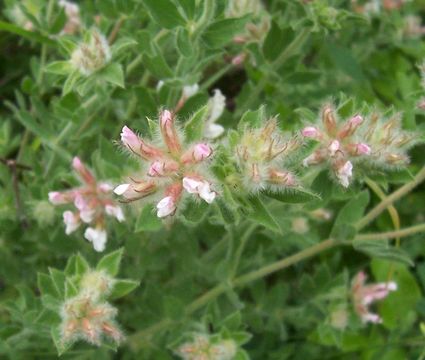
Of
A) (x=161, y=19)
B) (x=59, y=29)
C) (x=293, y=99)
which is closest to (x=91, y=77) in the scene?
(x=161, y=19)

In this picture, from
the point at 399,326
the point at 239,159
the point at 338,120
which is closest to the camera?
the point at 239,159

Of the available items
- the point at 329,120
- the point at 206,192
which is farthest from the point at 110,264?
the point at 329,120

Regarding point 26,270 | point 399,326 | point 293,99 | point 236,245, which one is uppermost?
point 293,99

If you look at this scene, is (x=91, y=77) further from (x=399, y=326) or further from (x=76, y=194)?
(x=399, y=326)

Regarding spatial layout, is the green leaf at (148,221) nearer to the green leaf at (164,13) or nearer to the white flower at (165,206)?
the white flower at (165,206)

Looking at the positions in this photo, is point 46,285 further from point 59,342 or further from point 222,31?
point 222,31

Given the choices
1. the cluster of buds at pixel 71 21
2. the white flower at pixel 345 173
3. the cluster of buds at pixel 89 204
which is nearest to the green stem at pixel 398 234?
the white flower at pixel 345 173
